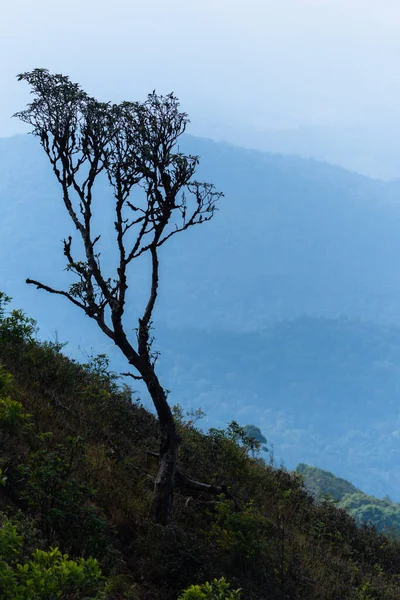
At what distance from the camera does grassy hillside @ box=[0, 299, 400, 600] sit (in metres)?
7.68

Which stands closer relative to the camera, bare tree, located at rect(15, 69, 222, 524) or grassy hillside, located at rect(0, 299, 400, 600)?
grassy hillside, located at rect(0, 299, 400, 600)

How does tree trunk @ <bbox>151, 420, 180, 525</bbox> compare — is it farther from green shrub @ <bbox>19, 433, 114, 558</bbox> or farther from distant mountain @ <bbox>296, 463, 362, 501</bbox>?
distant mountain @ <bbox>296, 463, 362, 501</bbox>

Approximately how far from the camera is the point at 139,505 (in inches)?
384

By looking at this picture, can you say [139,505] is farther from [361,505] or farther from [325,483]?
[325,483]

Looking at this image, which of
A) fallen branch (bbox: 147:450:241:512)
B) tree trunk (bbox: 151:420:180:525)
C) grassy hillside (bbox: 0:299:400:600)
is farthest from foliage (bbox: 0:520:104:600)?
fallen branch (bbox: 147:450:241:512)

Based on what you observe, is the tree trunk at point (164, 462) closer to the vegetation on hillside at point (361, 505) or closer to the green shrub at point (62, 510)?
the green shrub at point (62, 510)

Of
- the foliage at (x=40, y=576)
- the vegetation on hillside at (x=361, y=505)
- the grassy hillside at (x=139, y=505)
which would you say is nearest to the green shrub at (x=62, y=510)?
the grassy hillside at (x=139, y=505)

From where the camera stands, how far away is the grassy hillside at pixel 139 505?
7.68 meters

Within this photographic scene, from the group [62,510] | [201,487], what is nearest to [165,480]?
[201,487]

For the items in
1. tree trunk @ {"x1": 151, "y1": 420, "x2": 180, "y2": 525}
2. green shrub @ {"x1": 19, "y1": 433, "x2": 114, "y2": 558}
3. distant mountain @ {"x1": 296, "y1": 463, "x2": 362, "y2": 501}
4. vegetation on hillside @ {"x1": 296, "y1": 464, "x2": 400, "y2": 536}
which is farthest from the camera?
distant mountain @ {"x1": 296, "y1": 463, "x2": 362, "y2": 501}

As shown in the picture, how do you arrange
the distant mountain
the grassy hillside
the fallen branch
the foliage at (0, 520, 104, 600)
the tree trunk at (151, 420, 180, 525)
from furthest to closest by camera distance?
the distant mountain < the fallen branch < the tree trunk at (151, 420, 180, 525) < the grassy hillside < the foliage at (0, 520, 104, 600)

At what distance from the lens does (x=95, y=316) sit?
10.0m

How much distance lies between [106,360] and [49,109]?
6597 mm

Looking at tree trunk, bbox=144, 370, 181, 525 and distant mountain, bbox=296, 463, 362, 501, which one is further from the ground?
distant mountain, bbox=296, 463, 362, 501
